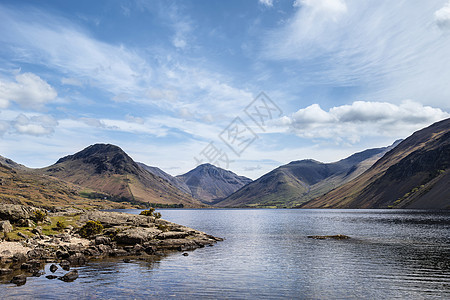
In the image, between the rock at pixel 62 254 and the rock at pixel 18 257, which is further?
the rock at pixel 62 254

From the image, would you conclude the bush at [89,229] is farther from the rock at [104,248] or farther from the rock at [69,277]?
the rock at [69,277]

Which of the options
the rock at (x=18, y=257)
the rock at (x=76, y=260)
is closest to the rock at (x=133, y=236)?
the rock at (x=76, y=260)

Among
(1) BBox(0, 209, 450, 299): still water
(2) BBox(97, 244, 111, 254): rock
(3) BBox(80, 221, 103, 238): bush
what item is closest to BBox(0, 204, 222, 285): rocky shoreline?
(2) BBox(97, 244, 111, 254): rock

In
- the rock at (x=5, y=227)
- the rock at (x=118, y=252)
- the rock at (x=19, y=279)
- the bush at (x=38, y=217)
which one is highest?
the bush at (x=38, y=217)

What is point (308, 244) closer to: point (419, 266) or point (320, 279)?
point (419, 266)

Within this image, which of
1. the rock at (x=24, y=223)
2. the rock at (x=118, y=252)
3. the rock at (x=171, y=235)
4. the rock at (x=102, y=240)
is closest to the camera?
the rock at (x=118, y=252)

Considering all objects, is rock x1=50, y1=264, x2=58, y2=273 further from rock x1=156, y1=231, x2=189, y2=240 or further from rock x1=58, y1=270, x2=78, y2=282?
rock x1=156, y1=231, x2=189, y2=240

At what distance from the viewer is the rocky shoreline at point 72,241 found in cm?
5316

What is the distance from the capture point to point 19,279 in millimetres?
42906

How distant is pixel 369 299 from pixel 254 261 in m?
27.6

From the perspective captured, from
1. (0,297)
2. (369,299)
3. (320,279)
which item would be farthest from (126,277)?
(369,299)

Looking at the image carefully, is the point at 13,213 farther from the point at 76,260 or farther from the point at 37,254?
the point at 76,260

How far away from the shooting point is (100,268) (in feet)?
175

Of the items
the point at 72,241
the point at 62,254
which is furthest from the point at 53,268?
the point at 72,241
